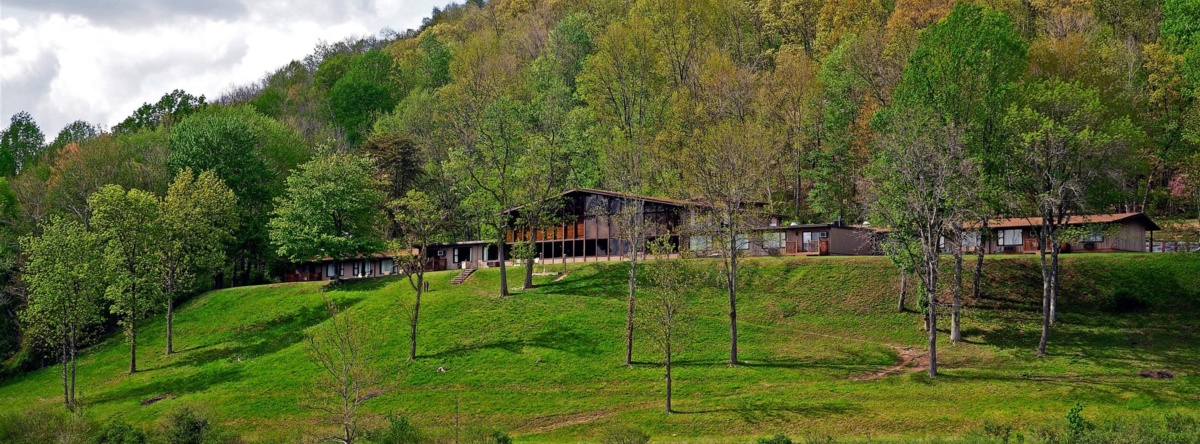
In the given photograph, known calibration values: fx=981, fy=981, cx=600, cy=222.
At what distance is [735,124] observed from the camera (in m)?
80.4

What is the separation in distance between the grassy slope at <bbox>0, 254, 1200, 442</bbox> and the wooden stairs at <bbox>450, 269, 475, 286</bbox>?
0.81 m

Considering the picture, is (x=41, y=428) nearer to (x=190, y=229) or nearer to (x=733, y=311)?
(x=190, y=229)

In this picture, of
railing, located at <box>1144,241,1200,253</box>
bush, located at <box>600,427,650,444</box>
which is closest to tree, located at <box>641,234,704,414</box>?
bush, located at <box>600,427,650,444</box>

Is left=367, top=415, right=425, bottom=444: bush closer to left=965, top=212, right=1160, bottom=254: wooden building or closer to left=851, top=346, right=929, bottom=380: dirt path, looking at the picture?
left=851, top=346, right=929, bottom=380: dirt path

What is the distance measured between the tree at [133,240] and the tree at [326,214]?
35.0ft

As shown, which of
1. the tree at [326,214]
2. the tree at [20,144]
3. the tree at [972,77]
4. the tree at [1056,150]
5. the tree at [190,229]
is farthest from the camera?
the tree at [20,144]

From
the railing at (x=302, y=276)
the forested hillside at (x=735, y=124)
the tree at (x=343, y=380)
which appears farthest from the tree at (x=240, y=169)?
the tree at (x=343, y=380)

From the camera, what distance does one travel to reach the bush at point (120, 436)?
41.4m

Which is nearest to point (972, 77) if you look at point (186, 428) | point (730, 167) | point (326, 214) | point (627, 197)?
point (730, 167)

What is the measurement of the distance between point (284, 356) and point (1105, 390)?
148ft

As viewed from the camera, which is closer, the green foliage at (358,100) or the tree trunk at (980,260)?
the tree trunk at (980,260)

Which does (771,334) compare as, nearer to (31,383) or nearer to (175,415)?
(175,415)

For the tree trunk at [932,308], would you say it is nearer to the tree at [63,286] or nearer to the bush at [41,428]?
the bush at [41,428]

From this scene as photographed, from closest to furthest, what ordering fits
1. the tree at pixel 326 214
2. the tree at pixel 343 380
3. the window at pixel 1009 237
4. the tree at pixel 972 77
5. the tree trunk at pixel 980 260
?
the tree at pixel 343 380, the tree at pixel 972 77, the tree trunk at pixel 980 260, the window at pixel 1009 237, the tree at pixel 326 214
